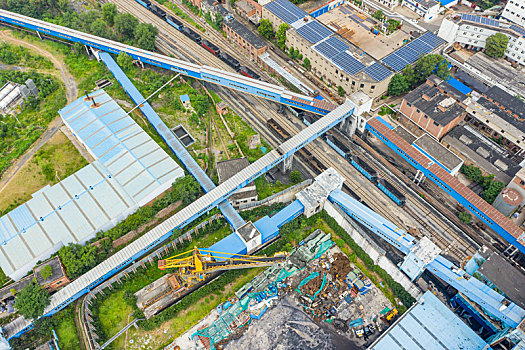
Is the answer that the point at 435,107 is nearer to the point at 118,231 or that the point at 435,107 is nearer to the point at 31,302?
the point at 118,231

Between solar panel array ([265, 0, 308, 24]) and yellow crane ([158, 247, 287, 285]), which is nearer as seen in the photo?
yellow crane ([158, 247, 287, 285])

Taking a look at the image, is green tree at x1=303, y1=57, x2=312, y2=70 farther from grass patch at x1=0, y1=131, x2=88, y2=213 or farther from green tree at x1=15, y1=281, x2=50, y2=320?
green tree at x1=15, y1=281, x2=50, y2=320

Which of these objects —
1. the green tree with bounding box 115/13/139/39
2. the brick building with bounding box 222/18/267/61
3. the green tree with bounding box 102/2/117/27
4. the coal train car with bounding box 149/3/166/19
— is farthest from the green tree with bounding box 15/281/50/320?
the coal train car with bounding box 149/3/166/19

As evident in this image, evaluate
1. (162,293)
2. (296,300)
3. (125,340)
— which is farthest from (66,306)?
(296,300)

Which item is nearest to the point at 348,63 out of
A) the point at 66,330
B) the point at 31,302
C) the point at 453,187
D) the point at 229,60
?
the point at 229,60

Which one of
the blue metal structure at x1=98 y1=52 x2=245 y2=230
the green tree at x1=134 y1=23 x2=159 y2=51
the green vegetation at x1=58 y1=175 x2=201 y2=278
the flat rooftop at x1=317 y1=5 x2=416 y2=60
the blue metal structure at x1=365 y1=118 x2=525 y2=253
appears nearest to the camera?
the green vegetation at x1=58 y1=175 x2=201 y2=278

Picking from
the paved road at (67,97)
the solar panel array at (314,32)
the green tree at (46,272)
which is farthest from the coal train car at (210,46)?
the green tree at (46,272)

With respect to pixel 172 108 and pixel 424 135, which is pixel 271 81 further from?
pixel 424 135

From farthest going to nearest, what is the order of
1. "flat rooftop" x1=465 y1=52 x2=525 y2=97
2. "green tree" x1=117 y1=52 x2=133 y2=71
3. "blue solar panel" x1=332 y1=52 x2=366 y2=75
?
"green tree" x1=117 y1=52 x2=133 y2=71
"flat rooftop" x1=465 y1=52 x2=525 y2=97
"blue solar panel" x1=332 y1=52 x2=366 y2=75
